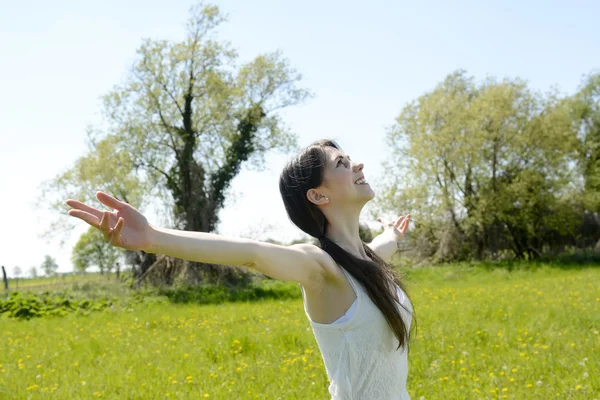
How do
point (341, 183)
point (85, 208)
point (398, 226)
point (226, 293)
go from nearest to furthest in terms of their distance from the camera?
point (85, 208) → point (341, 183) → point (398, 226) → point (226, 293)

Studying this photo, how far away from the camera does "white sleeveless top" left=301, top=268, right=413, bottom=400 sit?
2361 millimetres

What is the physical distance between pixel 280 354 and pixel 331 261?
17.3 ft

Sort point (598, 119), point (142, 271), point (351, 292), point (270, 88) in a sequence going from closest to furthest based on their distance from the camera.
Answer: point (351, 292) < point (142, 271) < point (270, 88) < point (598, 119)

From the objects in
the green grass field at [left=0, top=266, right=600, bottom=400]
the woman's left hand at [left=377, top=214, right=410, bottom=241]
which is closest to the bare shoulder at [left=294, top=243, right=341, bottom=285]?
the woman's left hand at [left=377, top=214, right=410, bottom=241]

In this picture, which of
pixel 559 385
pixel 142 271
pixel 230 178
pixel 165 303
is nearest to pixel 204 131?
pixel 230 178

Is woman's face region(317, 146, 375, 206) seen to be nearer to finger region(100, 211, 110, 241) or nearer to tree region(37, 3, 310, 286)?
finger region(100, 211, 110, 241)

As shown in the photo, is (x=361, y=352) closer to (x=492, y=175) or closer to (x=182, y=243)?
(x=182, y=243)

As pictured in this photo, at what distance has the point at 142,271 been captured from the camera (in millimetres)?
21719

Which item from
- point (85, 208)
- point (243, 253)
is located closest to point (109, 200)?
point (85, 208)

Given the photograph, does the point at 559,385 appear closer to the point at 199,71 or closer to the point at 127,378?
the point at 127,378

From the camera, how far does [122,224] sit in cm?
187

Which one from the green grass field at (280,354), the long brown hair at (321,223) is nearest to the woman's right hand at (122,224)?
the long brown hair at (321,223)

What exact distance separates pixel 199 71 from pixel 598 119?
20.8 metres

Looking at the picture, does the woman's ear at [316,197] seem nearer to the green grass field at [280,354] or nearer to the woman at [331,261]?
the woman at [331,261]
